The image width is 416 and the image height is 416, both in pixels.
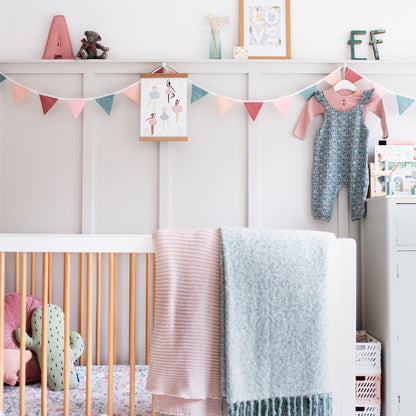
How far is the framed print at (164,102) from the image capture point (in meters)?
2.32

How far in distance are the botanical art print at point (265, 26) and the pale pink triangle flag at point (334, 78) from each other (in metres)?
0.34

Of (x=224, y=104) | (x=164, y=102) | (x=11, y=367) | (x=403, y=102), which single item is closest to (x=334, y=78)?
(x=403, y=102)

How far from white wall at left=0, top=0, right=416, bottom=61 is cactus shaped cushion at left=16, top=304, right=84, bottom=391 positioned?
4.89 feet

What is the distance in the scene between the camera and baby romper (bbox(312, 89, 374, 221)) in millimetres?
2295

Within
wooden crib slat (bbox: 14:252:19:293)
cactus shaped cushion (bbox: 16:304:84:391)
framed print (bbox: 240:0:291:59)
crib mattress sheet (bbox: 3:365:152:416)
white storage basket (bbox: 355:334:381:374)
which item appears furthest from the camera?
framed print (bbox: 240:0:291:59)

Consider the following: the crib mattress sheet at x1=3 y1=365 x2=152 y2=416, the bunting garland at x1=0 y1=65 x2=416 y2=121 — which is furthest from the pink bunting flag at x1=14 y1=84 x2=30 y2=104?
the crib mattress sheet at x1=3 y1=365 x2=152 y2=416

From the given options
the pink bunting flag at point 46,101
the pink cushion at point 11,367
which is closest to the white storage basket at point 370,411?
the pink cushion at point 11,367

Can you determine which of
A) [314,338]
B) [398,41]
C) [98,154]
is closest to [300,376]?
[314,338]

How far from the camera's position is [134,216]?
93.2 inches

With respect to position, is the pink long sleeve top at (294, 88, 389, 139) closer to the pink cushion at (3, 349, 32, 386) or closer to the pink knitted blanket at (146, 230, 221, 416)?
the pink knitted blanket at (146, 230, 221, 416)

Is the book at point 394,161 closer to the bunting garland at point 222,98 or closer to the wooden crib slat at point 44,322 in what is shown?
the bunting garland at point 222,98

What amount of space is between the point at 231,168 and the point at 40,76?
→ 1.13 m

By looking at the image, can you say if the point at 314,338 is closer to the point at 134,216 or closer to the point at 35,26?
the point at 134,216

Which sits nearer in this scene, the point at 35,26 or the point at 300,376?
the point at 300,376
